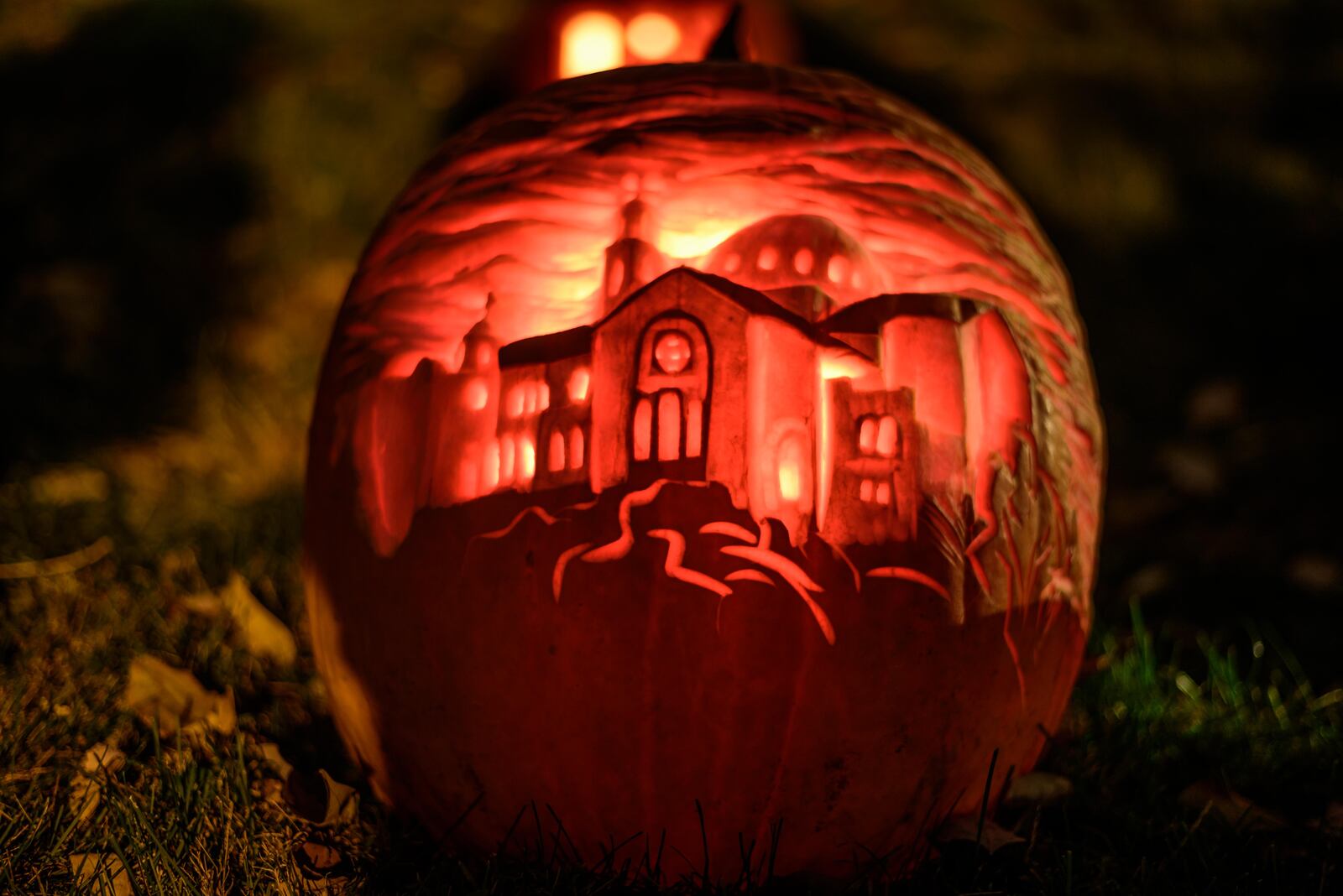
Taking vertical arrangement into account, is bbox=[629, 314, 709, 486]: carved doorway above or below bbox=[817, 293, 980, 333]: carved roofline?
below

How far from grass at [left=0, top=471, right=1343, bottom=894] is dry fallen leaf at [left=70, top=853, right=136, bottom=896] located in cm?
1

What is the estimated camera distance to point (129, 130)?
14.8 feet

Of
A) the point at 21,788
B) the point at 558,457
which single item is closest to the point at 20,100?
the point at 21,788

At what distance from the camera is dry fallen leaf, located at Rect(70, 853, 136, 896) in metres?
1.50

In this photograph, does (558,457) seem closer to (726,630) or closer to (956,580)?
(726,630)

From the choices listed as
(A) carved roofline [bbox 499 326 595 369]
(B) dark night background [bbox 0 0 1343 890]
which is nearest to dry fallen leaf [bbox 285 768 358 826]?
(A) carved roofline [bbox 499 326 595 369]

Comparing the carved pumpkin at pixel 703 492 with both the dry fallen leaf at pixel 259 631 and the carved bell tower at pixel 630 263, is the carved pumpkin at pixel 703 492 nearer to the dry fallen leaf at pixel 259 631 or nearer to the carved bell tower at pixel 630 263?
the carved bell tower at pixel 630 263

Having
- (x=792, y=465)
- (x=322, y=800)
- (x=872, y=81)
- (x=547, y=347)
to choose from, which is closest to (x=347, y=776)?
(x=322, y=800)

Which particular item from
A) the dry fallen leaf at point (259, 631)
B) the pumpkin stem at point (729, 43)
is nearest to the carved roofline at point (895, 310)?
the pumpkin stem at point (729, 43)

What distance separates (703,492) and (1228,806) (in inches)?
43.5

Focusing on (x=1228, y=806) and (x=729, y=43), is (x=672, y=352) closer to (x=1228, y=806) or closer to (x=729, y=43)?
(x=729, y=43)

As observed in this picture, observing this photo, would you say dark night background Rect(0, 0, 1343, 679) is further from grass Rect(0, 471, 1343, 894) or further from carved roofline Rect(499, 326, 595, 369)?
carved roofline Rect(499, 326, 595, 369)

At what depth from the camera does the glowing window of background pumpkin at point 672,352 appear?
1453 millimetres

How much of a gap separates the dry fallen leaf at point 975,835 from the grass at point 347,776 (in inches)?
1.6
